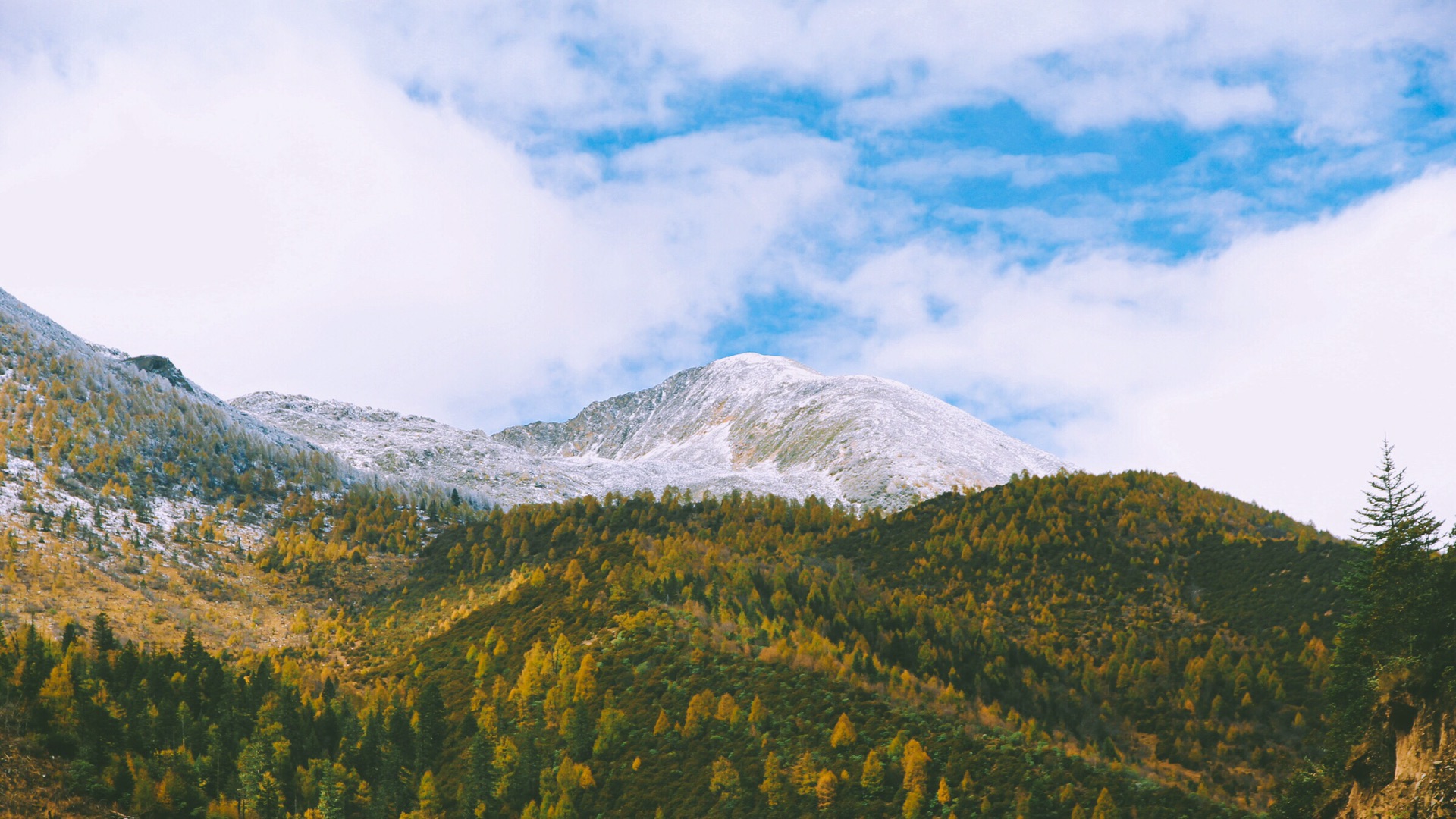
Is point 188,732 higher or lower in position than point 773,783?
lower

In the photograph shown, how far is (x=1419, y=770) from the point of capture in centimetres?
5072

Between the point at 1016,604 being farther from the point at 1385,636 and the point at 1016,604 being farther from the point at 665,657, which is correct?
the point at 1385,636

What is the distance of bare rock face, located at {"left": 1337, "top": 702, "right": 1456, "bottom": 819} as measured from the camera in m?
47.2

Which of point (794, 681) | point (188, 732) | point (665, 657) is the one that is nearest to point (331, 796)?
point (188, 732)

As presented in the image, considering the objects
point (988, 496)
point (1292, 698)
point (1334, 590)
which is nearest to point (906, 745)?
point (1292, 698)

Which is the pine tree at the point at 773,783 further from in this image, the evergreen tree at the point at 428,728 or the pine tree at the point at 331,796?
the pine tree at the point at 331,796

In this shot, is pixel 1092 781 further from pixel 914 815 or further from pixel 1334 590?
pixel 1334 590

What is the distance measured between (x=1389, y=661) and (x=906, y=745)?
43850 mm

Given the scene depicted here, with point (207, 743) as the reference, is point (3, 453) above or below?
above

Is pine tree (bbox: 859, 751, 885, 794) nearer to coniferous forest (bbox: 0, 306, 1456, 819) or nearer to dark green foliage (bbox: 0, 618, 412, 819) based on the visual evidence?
coniferous forest (bbox: 0, 306, 1456, 819)

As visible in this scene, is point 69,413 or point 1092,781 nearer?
point 1092,781

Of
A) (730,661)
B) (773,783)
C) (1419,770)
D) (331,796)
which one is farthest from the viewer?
(730,661)

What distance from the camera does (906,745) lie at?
304 feet

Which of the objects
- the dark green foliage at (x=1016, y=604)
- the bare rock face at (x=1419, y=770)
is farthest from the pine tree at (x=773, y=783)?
the bare rock face at (x=1419, y=770)
